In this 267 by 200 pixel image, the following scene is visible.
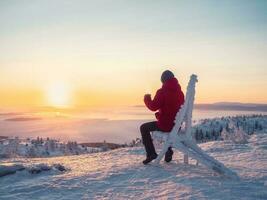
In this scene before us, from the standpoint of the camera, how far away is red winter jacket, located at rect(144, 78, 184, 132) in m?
9.27

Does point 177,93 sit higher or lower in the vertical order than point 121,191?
higher

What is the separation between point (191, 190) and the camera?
665cm

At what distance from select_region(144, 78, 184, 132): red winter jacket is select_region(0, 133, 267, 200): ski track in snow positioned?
1.01 m

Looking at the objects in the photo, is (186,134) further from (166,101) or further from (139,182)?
(139,182)

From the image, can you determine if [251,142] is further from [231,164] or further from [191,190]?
[191,190]

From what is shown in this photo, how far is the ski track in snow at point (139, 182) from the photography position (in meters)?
6.60

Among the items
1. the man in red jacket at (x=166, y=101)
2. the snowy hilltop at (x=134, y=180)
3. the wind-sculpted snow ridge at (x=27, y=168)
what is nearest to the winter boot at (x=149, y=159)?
the man in red jacket at (x=166, y=101)

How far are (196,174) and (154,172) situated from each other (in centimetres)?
92

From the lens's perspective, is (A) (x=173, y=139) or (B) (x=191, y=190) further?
(A) (x=173, y=139)

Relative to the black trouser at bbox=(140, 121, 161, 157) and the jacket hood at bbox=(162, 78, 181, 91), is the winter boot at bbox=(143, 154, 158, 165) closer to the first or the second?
the black trouser at bbox=(140, 121, 161, 157)

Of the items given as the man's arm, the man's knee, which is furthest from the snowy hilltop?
the man's arm

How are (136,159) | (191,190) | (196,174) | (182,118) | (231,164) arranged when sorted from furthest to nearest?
(136,159) < (231,164) < (182,118) < (196,174) < (191,190)

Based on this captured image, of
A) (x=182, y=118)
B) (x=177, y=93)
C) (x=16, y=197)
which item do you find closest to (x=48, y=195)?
(x=16, y=197)

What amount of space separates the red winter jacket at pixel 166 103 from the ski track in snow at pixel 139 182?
1.01 m
